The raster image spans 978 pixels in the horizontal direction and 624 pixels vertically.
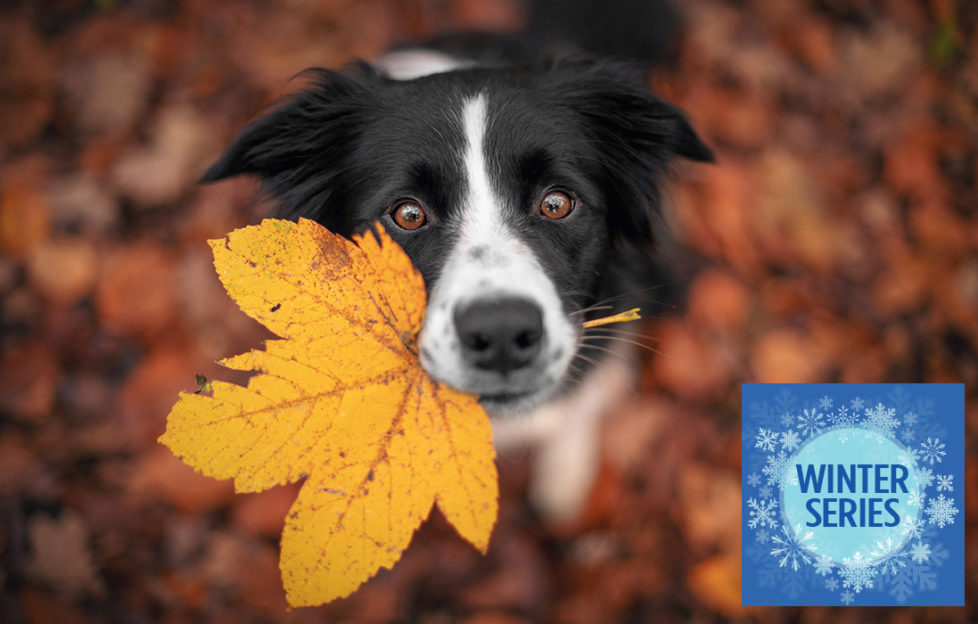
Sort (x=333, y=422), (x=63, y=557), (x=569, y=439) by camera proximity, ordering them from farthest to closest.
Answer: (x=569, y=439), (x=63, y=557), (x=333, y=422)

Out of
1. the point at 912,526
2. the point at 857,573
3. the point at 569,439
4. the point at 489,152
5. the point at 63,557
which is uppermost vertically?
the point at 489,152

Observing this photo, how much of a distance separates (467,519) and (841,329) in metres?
2.36

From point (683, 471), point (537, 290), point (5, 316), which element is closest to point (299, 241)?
point (537, 290)

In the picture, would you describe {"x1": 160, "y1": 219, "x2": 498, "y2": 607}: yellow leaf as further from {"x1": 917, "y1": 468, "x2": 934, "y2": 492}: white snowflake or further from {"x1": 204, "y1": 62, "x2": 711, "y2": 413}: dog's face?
{"x1": 917, "y1": 468, "x2": 934, "y2": 492}: white snowflake

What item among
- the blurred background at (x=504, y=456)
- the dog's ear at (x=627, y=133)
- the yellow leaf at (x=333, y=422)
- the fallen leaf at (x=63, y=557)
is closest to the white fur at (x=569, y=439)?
the blurred background at (x=504, y=456)

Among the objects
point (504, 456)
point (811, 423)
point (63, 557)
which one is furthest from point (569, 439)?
point (63, 557)

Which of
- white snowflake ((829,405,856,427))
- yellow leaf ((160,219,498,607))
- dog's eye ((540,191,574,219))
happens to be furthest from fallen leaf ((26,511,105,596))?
white snowflake ((829,405,856,427))

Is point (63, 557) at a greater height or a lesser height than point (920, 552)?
lesser

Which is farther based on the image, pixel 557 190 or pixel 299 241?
pixel 557 190

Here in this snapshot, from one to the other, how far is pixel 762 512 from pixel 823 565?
23 centimetres

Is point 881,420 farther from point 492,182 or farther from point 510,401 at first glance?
point 492,182

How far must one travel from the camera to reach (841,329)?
300 cm

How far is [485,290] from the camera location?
4.80 ft

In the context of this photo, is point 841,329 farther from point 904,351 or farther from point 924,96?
point 924,96
